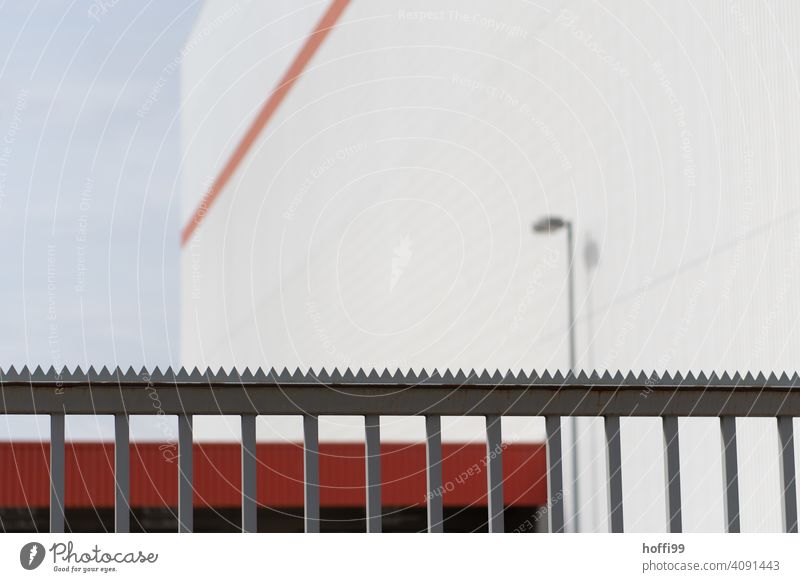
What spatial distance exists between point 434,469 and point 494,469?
35 centimetres

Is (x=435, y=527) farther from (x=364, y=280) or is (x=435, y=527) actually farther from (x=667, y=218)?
(x=364, y=280)

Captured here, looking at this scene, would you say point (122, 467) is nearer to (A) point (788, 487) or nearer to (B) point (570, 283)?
(A) point (788, 487)

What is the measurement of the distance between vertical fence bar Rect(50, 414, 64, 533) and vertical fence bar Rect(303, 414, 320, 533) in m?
1.33

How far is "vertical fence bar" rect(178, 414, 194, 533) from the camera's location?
20.6ft

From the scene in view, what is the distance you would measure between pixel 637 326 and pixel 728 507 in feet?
28.9

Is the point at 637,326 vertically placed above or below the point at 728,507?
above

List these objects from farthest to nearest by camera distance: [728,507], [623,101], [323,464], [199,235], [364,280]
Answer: [199,235]
[364,280]
[323,464]
[623,101]
[728,507]

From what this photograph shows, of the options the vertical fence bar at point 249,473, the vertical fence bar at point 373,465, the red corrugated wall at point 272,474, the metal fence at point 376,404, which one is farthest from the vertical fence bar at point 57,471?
the red corrugated wall at point 272,474

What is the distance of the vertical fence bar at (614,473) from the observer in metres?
6.78

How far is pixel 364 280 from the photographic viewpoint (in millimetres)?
27719

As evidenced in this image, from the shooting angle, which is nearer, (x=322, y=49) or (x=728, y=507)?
(x=728, y=507)

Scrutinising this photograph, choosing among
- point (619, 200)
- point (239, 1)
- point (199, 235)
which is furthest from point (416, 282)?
point (199, 235)

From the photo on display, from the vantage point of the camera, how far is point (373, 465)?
21.6 ft
